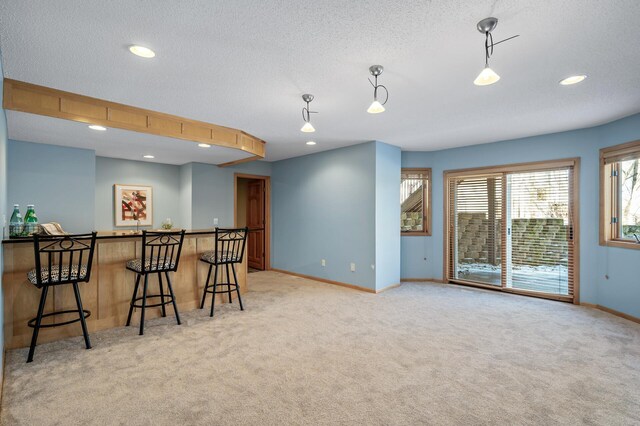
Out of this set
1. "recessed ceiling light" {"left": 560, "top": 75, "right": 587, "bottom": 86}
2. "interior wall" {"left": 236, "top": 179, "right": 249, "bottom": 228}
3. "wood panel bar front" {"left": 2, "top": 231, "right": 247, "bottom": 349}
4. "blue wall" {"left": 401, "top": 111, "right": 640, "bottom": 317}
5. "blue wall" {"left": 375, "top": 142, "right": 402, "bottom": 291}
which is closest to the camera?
"recessed ceiling light" {"left": 560, "top": 75, "right": 587, "bottom": 86}

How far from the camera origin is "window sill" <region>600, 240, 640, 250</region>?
12.3 ft

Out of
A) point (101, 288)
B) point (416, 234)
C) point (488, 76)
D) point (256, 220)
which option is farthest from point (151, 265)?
point (416, 234)

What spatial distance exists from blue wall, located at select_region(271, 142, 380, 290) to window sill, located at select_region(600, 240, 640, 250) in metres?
2.96

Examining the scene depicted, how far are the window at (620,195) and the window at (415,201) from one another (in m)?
2.43

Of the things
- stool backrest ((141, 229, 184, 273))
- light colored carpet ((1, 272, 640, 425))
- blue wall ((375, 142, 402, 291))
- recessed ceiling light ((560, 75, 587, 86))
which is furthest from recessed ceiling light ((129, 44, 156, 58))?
blue wall ((375, 142, 402, 291))

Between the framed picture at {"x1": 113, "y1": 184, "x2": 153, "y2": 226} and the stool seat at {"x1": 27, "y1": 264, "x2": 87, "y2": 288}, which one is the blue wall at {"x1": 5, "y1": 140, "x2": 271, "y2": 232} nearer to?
the framed picture at {"x1": 113, "y1": 184, "x2": 153, "y2": 226}

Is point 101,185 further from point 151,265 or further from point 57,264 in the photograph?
point 151,265

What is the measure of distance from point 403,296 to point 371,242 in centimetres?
93

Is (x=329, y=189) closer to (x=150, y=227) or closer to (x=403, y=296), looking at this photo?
(x=403, y=296)

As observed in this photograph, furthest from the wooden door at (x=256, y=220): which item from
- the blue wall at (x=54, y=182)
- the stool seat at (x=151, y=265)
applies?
the stool seat at (x=151, y=265)

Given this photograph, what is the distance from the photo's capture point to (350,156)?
17.7 ft

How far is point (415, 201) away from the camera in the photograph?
6012 millimetres

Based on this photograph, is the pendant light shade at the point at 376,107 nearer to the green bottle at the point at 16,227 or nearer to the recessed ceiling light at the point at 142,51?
the recessed ceiling light at the point at 142,51

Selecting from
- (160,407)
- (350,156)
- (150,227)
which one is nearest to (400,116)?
(350,156)
